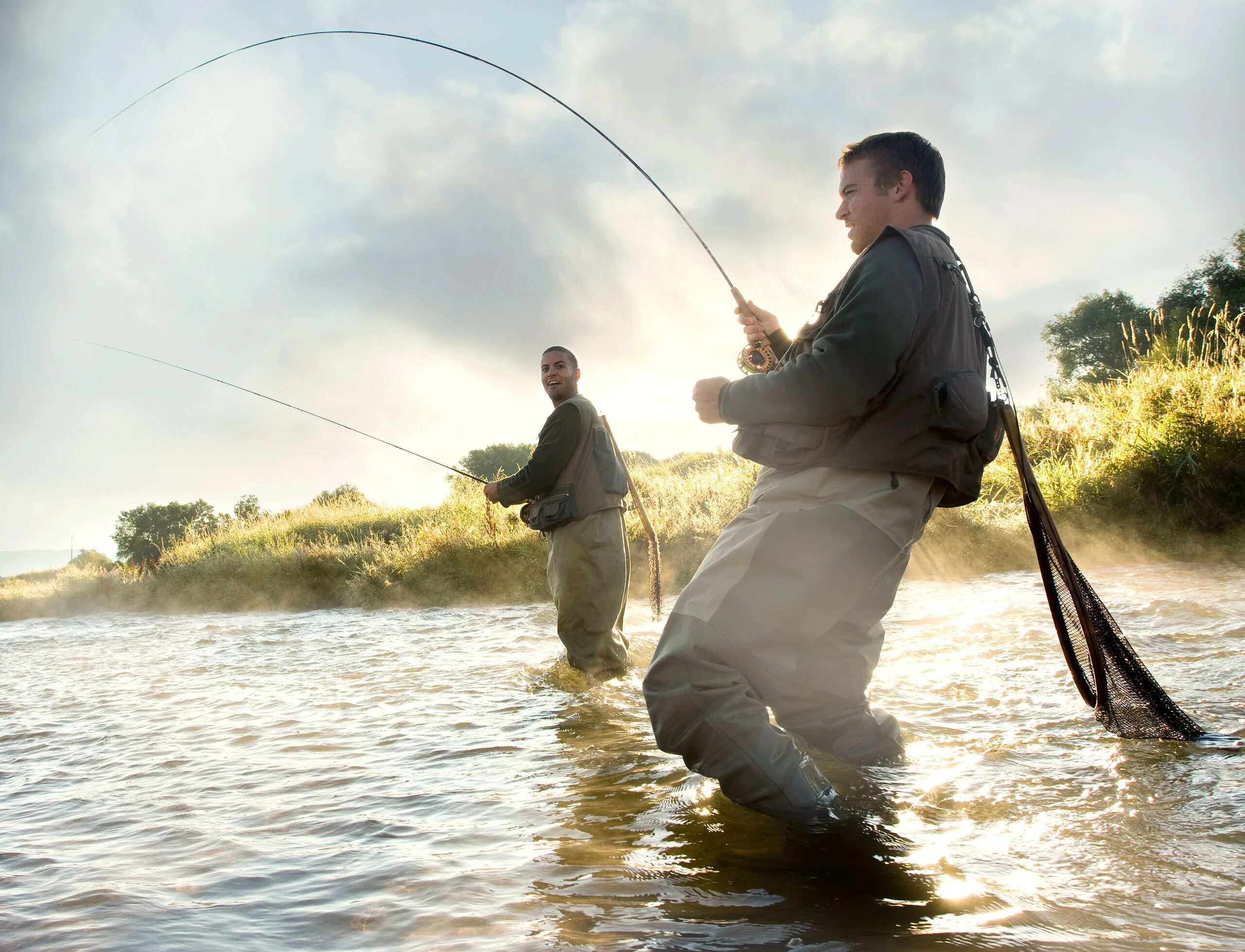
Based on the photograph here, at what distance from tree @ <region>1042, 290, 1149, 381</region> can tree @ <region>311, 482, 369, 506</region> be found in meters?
34.2

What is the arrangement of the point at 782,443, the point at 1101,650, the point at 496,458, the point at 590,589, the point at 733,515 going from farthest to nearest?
the point at 496,458
the point at 733,515
the point at 590,589
the point at 1101,650
the point at 782,443

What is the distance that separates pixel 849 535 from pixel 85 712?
17.4 ft

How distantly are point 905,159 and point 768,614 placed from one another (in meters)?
1.57

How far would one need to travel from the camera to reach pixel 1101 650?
316 cm

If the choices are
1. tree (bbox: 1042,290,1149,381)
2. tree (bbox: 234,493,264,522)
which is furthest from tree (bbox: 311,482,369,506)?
tree (bbox: 1042,290,1149,381)

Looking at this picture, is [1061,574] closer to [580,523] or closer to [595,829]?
[595,829]

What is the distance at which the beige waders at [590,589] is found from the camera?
593 cm

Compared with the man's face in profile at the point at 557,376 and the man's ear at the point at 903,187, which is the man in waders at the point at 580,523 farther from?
the man's ear at the point at 903,187

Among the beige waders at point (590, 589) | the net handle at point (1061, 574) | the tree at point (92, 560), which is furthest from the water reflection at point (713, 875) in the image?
the tree at point (92, 560)

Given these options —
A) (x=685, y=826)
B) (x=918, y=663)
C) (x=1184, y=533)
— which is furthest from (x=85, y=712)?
(x=1184, y=533)

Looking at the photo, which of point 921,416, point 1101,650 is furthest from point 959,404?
point 1101,650

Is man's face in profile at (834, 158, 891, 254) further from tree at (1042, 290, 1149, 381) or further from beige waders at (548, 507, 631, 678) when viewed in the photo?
tree at (1042, 290, 1149, 381)

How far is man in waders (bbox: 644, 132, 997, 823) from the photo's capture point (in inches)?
96.9

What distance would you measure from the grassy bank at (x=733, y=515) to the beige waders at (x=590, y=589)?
93.1 inches
